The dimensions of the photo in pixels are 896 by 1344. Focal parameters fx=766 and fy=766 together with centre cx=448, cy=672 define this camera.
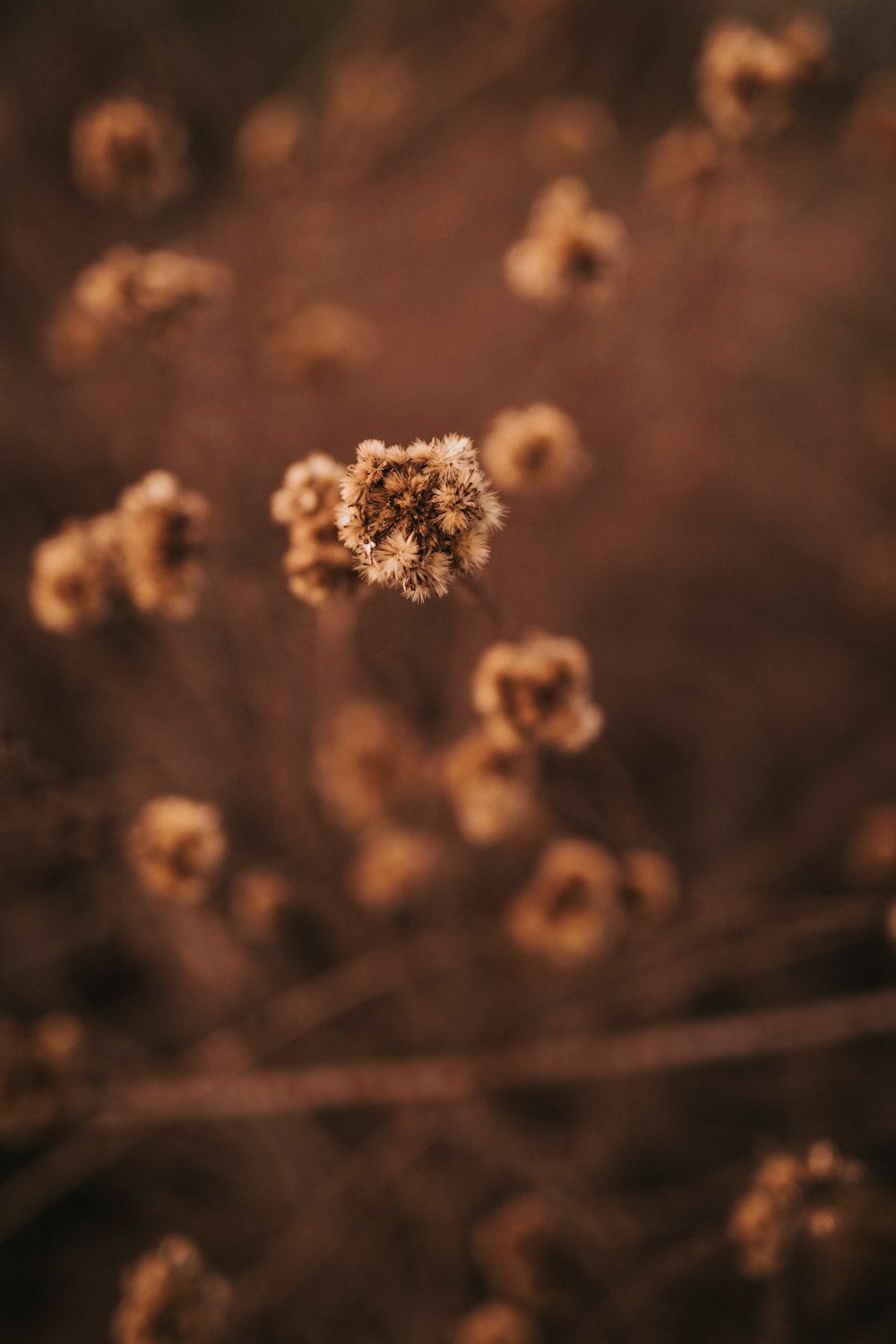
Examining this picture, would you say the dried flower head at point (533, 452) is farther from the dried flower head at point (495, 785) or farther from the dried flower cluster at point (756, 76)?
the dried flower cluster at point (756, 76)

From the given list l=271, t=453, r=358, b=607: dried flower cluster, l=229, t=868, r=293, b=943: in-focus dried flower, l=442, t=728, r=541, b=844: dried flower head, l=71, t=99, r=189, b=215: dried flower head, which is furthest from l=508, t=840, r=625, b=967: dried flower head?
l=71, t=99, r=189, b=215: dried flower head

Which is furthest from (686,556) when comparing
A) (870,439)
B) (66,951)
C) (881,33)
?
(66,951)

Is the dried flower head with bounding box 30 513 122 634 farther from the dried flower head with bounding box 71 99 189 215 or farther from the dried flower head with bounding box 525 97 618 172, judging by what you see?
the dried flower head with bounding box 525 97 618 172

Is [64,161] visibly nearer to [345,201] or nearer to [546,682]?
[345,201]

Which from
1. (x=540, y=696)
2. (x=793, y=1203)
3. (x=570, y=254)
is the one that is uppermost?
(x=570, y=254)

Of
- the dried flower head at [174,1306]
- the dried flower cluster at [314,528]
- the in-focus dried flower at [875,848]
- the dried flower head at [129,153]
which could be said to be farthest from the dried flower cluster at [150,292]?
the in-focus dried flower at [875,848]

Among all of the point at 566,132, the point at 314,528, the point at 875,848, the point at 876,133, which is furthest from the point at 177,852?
the point at 876,133

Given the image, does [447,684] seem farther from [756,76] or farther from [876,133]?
[876,133]
